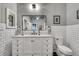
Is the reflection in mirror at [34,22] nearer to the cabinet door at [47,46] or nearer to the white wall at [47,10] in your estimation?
the white wall at [47,10]

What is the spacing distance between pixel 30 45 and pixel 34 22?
0.95 meters

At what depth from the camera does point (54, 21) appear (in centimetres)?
334

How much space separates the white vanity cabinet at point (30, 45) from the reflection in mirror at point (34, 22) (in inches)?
24.4

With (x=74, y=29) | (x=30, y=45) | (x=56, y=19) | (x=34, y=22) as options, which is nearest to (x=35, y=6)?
(x=34, y=22)

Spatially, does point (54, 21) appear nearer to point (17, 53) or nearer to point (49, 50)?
point (49, 50)

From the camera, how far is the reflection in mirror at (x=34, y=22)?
10.7 ft

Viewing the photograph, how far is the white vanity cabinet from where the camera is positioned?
275cm

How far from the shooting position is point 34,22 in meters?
3.26

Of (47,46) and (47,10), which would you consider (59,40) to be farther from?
(47,10)

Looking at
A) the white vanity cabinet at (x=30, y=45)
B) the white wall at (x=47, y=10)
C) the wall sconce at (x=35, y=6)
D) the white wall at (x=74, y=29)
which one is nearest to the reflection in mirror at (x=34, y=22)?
the white wall at (x=47, y=10)

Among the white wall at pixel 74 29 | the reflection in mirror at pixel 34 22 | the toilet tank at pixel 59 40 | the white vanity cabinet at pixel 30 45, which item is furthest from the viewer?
the reflection in mirror at pixel 34 22

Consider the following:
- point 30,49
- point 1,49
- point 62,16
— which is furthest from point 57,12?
point 1,49

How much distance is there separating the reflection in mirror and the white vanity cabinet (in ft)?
2.03

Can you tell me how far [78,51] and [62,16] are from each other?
5.12ft
